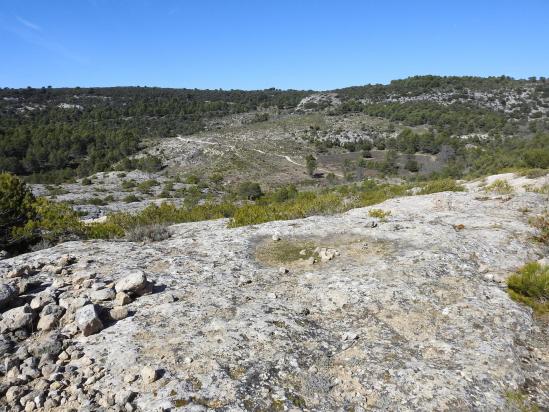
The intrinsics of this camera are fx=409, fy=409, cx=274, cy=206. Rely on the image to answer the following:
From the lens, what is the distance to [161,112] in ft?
393

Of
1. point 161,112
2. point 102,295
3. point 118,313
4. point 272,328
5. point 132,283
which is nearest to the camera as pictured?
point 272,328

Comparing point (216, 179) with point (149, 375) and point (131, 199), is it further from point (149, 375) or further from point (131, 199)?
point (149, 375)

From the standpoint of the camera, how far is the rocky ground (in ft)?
15.7

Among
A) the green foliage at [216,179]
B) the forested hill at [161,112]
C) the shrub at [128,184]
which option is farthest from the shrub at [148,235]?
the forested hill at [161,112]

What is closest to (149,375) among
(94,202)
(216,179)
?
(94,202)

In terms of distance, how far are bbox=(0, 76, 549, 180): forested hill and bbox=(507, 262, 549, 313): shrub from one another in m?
62.6

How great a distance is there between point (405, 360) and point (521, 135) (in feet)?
251

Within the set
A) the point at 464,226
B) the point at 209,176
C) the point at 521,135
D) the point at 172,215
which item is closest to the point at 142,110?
the point at 209,176

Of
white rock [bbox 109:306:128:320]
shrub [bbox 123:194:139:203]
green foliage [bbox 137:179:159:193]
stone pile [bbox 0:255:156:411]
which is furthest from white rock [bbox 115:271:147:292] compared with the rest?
green foliage [bbox 137:179:159:193]

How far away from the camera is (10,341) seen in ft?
18.0

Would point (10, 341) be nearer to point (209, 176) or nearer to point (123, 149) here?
point (209, 176)

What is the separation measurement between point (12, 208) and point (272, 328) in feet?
33.0

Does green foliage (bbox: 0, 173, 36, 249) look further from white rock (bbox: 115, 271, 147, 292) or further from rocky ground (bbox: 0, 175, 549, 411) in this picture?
white rock (bbox: 115, 271, 147, 292)

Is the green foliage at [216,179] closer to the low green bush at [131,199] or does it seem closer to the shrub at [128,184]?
the shrub at [128,184]
